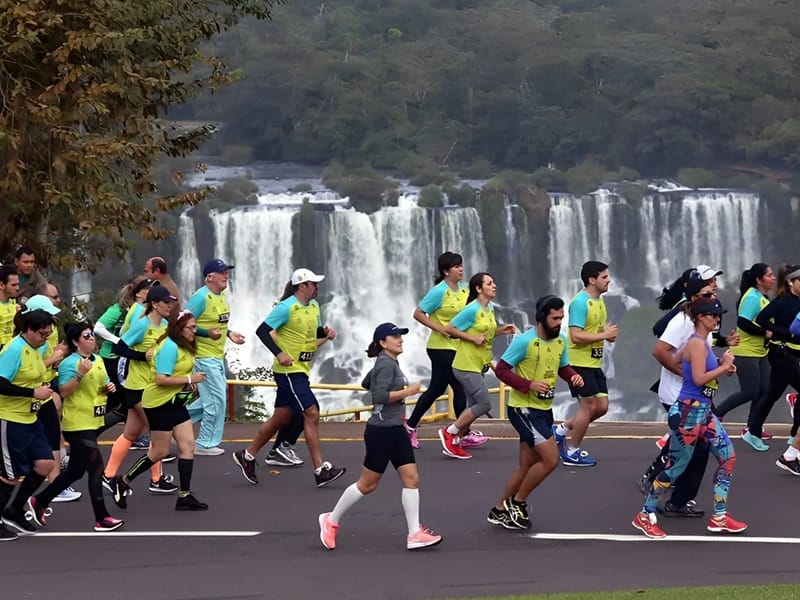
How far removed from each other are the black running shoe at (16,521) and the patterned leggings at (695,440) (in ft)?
15.0

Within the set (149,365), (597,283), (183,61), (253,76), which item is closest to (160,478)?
(149,365)

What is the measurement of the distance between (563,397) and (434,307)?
47193 millimetres

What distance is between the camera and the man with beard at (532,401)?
9875mm

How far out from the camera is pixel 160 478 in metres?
11.7

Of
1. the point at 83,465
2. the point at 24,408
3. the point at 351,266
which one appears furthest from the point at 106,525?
the point at 351,266

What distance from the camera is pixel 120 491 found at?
10.9 m

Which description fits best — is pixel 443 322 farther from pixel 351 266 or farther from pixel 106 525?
pixel 351 266

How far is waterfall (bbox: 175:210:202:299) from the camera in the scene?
192ft

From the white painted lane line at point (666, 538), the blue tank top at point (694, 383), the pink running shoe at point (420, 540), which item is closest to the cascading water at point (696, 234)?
the white painted lane line at point (666, 538)

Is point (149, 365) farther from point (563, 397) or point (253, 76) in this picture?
point (253, 76)

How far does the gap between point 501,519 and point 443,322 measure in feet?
11.0

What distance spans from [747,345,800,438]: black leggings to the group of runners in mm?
18

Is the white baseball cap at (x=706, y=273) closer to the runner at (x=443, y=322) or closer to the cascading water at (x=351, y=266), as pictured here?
the runner at (x=443, y=322)

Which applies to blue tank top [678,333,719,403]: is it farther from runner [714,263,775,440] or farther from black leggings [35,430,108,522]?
black leggings [35,430,108,522]
